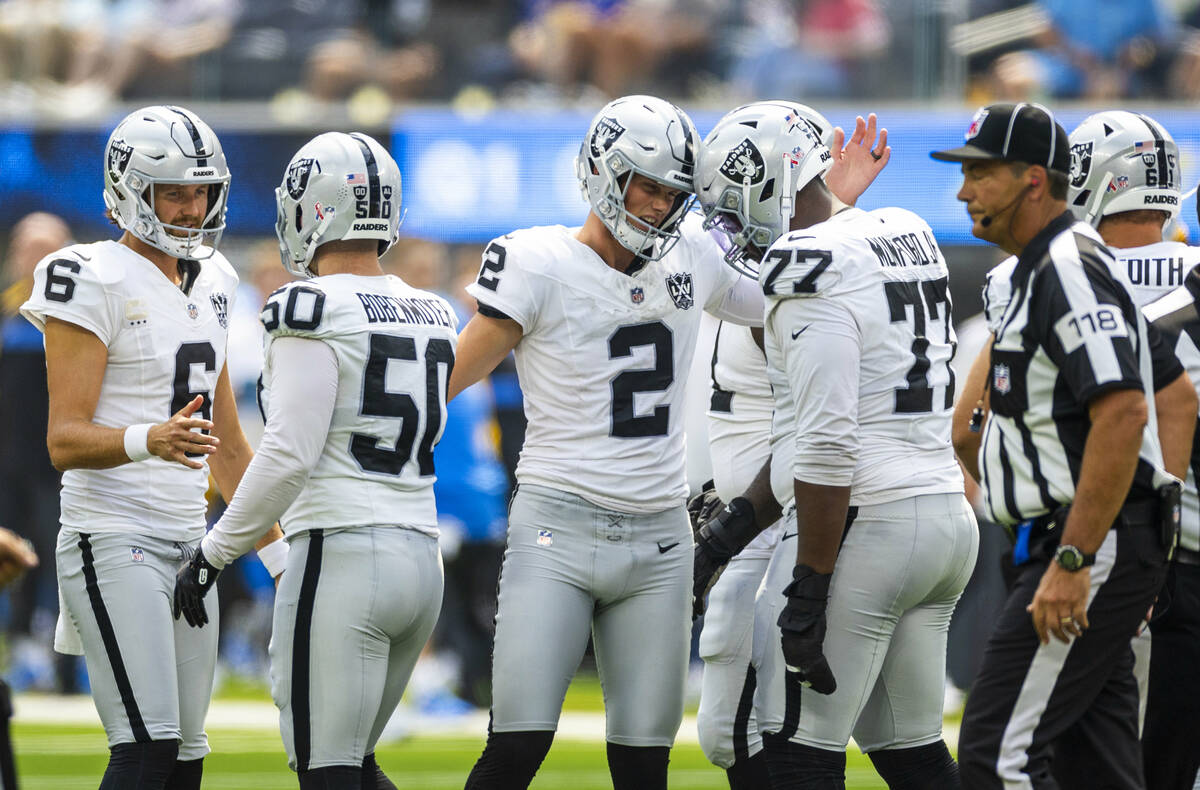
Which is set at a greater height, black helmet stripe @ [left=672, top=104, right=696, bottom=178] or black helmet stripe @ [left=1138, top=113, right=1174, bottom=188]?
black helmet stripe @ [left=672, top=104, right=696, bottom=178]

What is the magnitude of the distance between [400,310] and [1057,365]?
1609 millimetres

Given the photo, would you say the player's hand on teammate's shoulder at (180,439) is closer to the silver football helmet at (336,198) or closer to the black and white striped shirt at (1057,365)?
the silver football helmet at (336,198)

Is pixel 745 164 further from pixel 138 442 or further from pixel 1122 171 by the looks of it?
pixel 138 442

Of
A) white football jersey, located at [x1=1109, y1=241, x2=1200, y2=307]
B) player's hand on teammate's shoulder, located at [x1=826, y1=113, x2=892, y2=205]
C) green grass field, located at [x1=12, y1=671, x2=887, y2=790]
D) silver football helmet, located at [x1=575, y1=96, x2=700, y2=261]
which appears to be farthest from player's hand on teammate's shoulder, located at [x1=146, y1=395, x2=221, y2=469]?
green grass field, located at [x1=12, y1=671, x2=887, y2=790]

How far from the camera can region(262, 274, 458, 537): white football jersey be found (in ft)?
13.3

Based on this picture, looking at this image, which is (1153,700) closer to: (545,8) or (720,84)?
(720,84)

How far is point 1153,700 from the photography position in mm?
4457

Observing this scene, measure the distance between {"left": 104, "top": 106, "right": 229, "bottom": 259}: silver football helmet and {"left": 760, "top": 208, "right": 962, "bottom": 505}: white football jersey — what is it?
1.62m

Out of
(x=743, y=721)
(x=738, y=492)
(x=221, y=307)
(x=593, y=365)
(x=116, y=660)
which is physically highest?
(x=221, y=307)

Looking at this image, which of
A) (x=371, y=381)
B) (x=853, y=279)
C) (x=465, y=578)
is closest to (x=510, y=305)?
(x=371, y=381)

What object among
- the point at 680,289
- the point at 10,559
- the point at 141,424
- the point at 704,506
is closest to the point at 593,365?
the point at 680,289

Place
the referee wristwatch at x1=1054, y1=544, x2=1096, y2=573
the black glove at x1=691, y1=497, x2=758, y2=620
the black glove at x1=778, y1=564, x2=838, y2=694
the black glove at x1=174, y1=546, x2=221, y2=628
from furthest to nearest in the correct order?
1. the black glove at x1=691, y1=497, x2=758, y2=620
2. the black glove at x1=174, y1=546, x2=221, y2=628
3. the black glove at x1=778, y1=564, x2=838, y2=694
4. the referee wristwatch at x1=1054, y1=544, x2=1096, y2=573

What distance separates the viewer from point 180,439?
4.14 metres

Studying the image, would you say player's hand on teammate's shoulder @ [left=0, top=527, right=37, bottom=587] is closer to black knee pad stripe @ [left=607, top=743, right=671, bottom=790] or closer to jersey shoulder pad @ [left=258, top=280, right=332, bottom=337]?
jersey shoulder pad @ [left=258, top=280, right=332, bottom=337]
